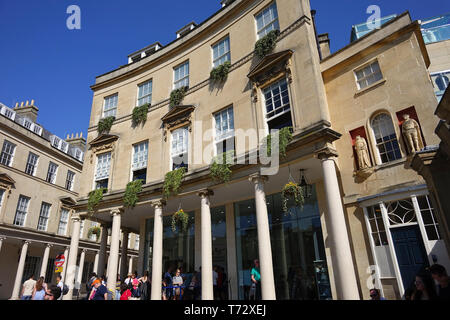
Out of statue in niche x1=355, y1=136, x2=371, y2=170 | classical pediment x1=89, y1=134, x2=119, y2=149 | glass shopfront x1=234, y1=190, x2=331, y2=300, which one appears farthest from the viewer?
classical pediment x1=89, y1=134, x2=119, y2=149

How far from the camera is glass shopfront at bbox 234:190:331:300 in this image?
39.9ft

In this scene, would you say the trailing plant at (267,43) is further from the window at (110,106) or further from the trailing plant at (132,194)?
the window at (110,106)

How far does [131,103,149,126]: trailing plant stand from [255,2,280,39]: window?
28.3 ft

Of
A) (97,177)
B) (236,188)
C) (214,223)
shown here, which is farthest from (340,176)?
(97,177)

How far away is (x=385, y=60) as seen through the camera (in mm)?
11625

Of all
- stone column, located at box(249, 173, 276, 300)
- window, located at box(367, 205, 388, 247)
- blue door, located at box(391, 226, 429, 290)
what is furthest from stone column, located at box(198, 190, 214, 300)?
blue door, located at box(391, 226, 429, 290)

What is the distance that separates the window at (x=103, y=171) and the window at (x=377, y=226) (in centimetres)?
1578

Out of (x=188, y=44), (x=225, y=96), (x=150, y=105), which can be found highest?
(x=188, y=44)

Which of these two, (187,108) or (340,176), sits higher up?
(187,108)

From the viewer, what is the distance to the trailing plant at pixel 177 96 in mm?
17406

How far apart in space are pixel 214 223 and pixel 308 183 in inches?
239

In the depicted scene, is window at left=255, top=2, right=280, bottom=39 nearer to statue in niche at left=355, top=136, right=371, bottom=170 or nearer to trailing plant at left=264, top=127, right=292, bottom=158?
trailing plant at left=264, top=127, right=292, bottom=158

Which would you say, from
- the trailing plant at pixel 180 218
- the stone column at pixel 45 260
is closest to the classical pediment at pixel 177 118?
the trailing plant at pixel 180 218
